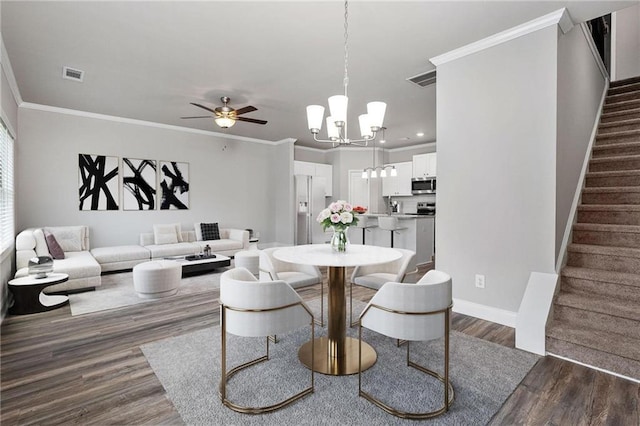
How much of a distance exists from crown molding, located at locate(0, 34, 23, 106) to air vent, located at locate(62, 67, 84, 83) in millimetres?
493

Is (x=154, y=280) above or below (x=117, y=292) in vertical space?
above

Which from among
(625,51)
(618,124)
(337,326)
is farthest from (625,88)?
(337,326)

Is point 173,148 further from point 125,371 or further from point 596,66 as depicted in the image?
point 596,66

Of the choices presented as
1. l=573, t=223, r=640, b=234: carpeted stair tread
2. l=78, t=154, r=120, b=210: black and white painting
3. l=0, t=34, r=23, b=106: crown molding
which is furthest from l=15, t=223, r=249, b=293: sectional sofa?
l=573, t=223, r=640, b=234: carpeted stair tread

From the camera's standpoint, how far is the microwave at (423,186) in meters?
7.68

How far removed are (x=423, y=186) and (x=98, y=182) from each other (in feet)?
22.7

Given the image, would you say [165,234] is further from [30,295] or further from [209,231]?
[30,295]

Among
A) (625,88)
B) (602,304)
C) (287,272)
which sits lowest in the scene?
(602,304)

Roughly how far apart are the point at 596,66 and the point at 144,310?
646cm

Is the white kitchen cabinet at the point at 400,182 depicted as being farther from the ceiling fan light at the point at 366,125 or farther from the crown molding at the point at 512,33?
the ceiling fan light at the point at 366,125

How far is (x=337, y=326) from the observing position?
2.49m

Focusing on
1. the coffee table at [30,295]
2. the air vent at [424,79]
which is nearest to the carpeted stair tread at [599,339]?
the air vent at [424,79]

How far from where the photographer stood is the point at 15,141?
188 inches

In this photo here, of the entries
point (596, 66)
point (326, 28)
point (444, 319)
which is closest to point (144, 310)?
point (444, 319)
